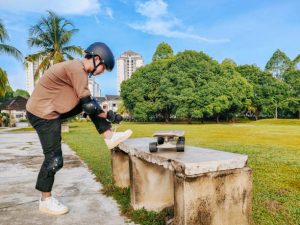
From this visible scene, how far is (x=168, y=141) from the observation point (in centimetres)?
327

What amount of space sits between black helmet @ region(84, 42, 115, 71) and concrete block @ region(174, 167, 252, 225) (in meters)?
1.54

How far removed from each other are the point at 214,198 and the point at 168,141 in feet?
3.28

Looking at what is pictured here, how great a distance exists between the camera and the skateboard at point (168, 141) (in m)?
3.00

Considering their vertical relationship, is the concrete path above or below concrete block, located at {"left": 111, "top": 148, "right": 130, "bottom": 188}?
below

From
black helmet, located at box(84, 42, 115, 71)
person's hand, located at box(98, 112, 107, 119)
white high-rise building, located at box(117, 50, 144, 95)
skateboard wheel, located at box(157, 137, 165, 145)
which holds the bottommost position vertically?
skateboard wheel, located at box(157, 137, 165, 145)

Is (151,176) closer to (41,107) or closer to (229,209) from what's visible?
(229,209)

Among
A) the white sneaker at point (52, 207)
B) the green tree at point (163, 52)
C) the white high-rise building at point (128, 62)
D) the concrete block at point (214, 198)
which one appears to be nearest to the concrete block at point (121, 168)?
the white sneaker at point (52, 207)

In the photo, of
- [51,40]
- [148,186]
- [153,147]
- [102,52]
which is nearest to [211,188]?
[153,147]

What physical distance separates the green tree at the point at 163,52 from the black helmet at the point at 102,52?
51.7 m

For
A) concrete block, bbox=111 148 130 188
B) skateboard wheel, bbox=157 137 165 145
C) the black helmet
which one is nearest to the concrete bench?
skateboard wheel, bbox=157 137 165 145

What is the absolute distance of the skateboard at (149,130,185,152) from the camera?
300cm

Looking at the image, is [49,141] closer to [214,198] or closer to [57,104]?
[57,104]

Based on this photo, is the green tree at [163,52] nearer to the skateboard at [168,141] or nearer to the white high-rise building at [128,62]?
the skateboard at [168,141]

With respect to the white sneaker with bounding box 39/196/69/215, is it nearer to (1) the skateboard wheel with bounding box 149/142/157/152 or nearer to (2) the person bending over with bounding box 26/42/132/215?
(2) the person bending over with bounding box 26/42/132/215
